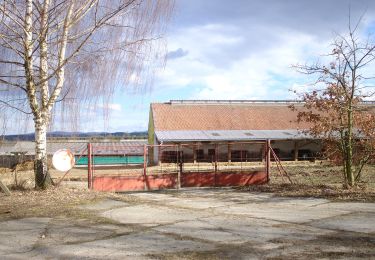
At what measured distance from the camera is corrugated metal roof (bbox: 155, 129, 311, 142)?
154ft

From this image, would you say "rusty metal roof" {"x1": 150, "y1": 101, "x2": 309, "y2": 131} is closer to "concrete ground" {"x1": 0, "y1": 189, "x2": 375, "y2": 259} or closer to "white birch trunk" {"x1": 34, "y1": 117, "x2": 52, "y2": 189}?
"white birch trunk" {"x1": 34, "y1": 117, "x2": 52, "y2": 189}

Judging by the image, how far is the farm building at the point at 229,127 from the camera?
Answer: 4697cm

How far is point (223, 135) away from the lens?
4869 cm

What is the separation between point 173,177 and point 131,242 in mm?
10390

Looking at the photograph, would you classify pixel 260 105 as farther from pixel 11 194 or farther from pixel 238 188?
pixel 11 194

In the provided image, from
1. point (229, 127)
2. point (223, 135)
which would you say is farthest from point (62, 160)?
point (229, 127)

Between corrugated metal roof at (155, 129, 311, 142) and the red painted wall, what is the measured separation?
27518 mm

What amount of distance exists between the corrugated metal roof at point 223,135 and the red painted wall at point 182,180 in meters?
27.5

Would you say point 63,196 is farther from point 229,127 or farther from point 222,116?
point 222,116

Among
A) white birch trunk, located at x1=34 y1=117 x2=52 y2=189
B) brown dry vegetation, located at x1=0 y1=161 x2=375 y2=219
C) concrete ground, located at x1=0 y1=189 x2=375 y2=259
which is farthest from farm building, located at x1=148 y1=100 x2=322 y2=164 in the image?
concrete ground, located at x1=0 y1=189 x2=375 y2=259

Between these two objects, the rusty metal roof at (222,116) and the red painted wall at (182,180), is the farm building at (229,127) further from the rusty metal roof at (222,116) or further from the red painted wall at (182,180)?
the red painted wall at (182,180)

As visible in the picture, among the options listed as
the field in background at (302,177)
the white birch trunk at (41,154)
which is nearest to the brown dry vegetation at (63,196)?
the white birch trunk at (41,154)

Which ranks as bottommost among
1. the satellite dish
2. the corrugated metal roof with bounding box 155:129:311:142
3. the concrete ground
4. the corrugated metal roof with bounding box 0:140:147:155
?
the concrete ground

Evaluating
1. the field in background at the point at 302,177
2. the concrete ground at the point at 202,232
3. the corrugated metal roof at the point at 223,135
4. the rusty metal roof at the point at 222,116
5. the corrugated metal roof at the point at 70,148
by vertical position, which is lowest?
the concrete ground at the point at 202,232
